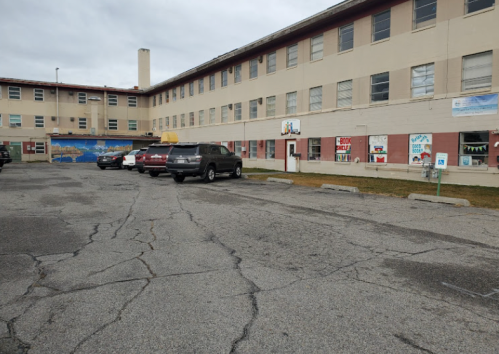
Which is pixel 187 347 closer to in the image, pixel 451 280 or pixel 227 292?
pixel 227 292

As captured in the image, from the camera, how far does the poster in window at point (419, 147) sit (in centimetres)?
1789

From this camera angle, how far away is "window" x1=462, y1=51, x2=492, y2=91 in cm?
1593

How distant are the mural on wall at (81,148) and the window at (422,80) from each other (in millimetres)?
34379

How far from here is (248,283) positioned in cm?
427

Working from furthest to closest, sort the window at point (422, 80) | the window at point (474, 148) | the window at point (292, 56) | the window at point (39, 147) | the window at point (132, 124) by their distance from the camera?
1. the window at point (132, 124)
2. the window at point (39, 147)
3. the window at point (292, 56)
4. the window at point (422, 80)
5. the window at point (474, 148)

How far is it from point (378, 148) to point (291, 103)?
7.89 meters

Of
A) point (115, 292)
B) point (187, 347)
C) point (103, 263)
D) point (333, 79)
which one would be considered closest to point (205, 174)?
point (333, 79)

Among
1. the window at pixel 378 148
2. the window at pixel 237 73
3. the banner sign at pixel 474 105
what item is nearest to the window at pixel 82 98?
the window at pixel 237 73

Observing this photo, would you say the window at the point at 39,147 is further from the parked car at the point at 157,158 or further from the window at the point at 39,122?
the parked car at the point at 157,158

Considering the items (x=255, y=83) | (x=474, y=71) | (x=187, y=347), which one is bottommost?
(x=187, y=347)

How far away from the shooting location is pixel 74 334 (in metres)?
3.07

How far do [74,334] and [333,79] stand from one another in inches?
854

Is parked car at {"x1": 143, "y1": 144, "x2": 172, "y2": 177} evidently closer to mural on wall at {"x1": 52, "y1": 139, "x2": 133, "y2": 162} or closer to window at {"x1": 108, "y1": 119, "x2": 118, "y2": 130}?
mural on wall at {"x1": 52, "y1": 139, "x2": 133, "y2": 162}

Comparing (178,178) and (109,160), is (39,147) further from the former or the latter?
(178,178)
